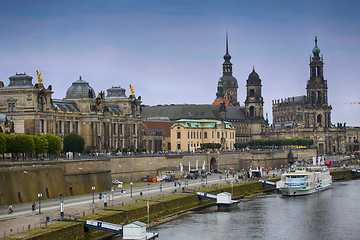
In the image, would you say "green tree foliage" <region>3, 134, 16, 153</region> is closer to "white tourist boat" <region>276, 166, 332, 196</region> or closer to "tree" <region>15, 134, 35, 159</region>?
"tree" <region>15, 134, 35, 159</region>

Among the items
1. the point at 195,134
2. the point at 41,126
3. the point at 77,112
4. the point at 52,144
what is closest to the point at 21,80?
the point at 41,126

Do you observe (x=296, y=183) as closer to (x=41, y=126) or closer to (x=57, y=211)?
(x=41, y=126)

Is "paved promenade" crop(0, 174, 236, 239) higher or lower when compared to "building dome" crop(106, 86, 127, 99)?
lower

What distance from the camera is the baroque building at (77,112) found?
113000 millimetres

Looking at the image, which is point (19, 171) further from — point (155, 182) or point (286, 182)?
point (286, 182)

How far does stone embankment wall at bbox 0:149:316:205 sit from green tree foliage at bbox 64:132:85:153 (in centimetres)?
854

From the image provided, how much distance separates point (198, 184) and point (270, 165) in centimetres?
7035

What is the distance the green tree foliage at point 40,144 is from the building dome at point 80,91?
107 feet

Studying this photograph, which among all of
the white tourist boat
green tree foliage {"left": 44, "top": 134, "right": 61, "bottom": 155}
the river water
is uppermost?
green tree foliage {"left": 44, "top": 134, "right": 61, "bottom": 155}

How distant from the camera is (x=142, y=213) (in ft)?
251

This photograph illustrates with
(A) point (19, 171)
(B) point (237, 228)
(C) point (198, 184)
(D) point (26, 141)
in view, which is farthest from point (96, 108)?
(B) point (237, 228)

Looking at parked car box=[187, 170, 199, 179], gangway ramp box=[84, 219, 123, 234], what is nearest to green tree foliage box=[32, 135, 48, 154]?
gangway ramp box=[84, 219, 123, 234]

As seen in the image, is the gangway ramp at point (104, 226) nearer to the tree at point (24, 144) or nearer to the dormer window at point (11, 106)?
the tree at point (24, 144)

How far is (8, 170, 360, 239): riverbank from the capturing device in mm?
59531
